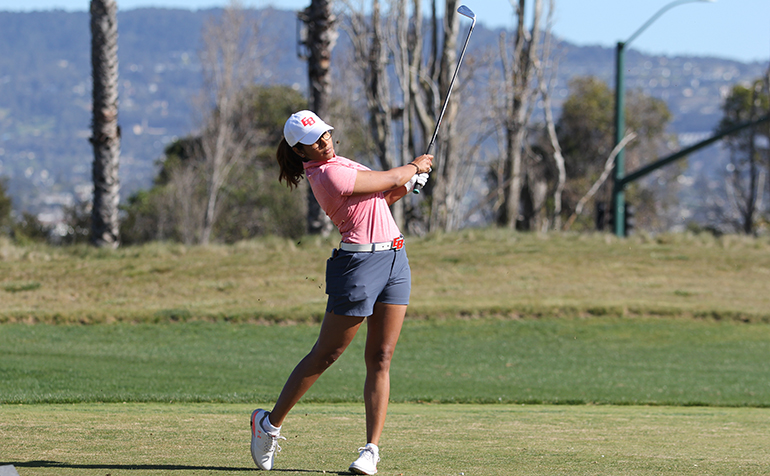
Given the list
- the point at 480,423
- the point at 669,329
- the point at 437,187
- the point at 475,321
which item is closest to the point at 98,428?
the point at 480,423

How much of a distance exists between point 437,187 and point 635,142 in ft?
103

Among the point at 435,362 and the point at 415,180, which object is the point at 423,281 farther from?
the point at 415,180

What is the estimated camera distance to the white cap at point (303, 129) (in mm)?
4711

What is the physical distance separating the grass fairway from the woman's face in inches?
64.8

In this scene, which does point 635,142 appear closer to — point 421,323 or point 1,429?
point 421,323

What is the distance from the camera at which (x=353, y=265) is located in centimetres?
470

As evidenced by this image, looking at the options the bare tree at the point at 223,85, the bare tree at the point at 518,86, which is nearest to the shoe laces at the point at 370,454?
the bare tree at the point at 518,86

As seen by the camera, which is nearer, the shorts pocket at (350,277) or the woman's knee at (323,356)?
the shorts pocket at (350,277)

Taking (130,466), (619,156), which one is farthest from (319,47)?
(130,466)

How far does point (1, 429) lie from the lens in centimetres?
563

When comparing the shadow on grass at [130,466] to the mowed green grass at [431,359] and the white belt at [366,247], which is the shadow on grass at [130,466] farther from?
the white belt at [366,247]

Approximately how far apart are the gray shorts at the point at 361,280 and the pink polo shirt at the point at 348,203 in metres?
0.10

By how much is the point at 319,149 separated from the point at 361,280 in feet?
2.40

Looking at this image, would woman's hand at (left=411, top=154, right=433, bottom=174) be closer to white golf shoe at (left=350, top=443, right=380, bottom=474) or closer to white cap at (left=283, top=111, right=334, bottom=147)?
white cap at (left=283, top=111, right=334, bottom=147)
